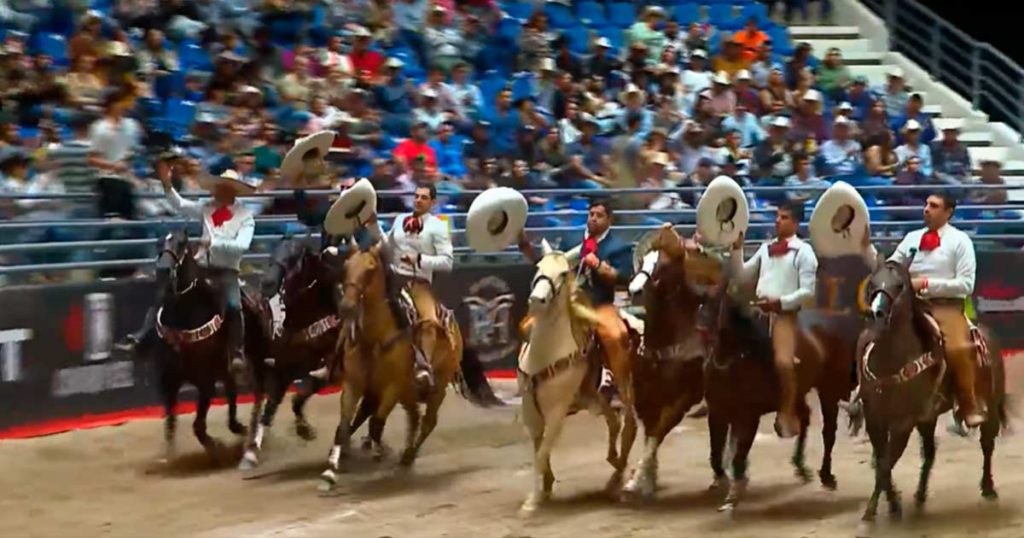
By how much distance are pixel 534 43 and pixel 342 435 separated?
8107 mm

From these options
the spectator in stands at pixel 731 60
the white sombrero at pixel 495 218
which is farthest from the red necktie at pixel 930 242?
the spectator in stands at pixel 731 60

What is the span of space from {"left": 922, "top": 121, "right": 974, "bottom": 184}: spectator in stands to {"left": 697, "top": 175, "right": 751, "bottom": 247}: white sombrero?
9315mm

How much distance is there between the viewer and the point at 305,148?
10992 millimetres

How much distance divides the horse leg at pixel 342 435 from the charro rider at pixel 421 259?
1.44ft

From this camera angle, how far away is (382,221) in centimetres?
1384

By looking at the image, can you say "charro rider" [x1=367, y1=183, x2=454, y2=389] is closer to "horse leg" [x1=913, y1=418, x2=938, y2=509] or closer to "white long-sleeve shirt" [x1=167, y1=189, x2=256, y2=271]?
"white long-sleeve shirt" [x1=167, y1=189, x2=256, y2=271]

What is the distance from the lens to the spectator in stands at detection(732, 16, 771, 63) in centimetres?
1894

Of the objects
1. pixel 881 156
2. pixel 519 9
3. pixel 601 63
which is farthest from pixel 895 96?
pixel 519 9

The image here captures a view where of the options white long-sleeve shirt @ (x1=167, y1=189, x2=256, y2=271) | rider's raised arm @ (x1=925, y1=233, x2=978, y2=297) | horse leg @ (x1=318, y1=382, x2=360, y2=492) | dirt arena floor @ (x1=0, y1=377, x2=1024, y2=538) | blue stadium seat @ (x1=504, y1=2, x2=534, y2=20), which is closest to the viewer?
dirt arena floor @ (x1=0, y1=377, x2=1024, y2=538)

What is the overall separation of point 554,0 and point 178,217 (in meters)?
7.41

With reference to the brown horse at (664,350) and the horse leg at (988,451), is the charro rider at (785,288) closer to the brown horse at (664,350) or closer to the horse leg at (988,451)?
the brown horse at (664,350)

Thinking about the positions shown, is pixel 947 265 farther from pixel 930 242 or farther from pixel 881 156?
pixel 881 156

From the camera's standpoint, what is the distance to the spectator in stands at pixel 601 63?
57.1 feet

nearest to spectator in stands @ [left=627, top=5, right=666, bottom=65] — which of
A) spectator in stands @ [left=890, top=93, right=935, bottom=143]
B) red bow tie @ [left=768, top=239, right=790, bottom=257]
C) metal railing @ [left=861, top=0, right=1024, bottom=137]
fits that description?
spectator in stands @ [left=890, top=93, right=935, bottom=143]
